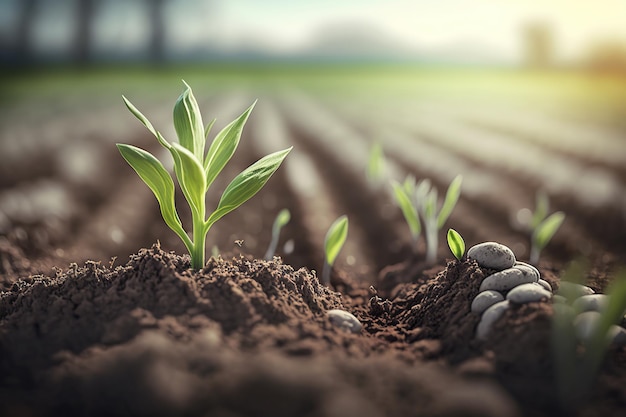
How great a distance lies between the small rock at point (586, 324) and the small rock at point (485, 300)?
13.7 inches

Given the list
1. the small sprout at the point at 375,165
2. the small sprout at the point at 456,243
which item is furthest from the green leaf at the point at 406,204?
the small sprout at the point at 375,165

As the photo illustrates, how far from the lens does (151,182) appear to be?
2715mm

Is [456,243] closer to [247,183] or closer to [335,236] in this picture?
[335,236]

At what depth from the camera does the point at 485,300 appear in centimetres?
258

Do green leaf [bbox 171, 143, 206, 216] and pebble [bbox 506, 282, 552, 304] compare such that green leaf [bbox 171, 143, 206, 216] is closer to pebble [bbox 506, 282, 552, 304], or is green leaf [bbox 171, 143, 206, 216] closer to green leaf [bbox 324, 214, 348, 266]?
green leaf [bbox 324, 214, 348, 266]

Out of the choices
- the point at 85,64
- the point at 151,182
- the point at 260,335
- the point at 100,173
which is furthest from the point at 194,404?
the point at 85,64

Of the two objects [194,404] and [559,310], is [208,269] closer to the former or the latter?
[194,404]

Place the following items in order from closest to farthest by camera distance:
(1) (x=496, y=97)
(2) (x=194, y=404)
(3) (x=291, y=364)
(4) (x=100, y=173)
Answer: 1. (2) (x=194, y=404)
2. (3) (x=291, y=364)
3. (4) (x=100, y=173)
4. (1) (x=496, y=97)

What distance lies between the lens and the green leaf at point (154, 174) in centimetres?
260

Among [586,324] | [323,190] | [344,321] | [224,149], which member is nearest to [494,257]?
[586,324]

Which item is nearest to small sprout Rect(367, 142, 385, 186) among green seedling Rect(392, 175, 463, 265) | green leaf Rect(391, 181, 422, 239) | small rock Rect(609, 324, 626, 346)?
green seedling Rect(392, 175, 463, 265)

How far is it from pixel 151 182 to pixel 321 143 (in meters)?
7.20

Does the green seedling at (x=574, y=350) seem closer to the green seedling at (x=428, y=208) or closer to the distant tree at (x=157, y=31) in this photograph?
the green seedling at (x=428, y=208)

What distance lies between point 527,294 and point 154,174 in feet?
5.71
